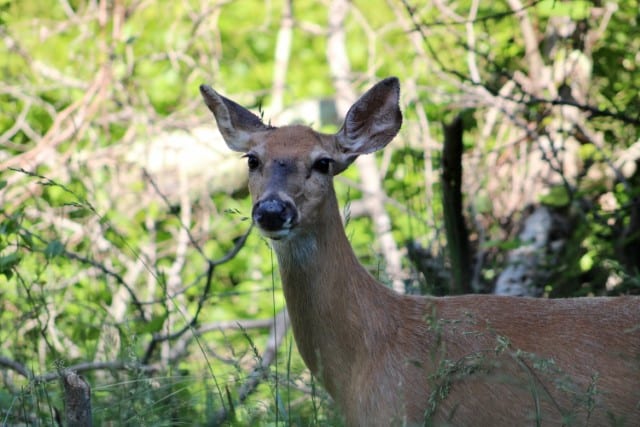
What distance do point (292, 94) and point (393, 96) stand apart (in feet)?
16.8

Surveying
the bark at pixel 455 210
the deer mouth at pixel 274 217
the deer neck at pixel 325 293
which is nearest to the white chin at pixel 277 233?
the deer mouth at pixel 274 217

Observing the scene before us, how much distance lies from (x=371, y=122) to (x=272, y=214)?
35.4 inches

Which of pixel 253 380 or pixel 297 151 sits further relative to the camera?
pixel 253 380

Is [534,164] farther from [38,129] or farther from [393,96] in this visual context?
[38,129]

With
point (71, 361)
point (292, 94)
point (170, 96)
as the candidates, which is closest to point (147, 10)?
point (170, 96)

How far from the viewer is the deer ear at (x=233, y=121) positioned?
4.65 meters

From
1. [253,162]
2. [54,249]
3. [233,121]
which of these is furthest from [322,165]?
[54,249]

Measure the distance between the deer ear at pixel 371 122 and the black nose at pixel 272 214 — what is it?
2.11 feet

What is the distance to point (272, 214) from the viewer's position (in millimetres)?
3820

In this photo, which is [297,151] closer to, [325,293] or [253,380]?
[325,293]

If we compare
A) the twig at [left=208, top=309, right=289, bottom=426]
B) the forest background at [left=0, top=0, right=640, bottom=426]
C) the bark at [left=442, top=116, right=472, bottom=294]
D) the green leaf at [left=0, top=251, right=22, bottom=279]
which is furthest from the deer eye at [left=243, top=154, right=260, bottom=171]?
the bark at [left=442, top=116, right=472, bottom=294]

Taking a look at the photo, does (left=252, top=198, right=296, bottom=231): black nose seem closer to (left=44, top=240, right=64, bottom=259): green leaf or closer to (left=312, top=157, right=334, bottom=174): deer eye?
(left=312, top=157, right=334, bottom=174): deer eye

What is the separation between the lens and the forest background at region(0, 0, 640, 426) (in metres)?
5.34

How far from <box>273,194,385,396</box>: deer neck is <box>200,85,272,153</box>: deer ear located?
2.12 feet
